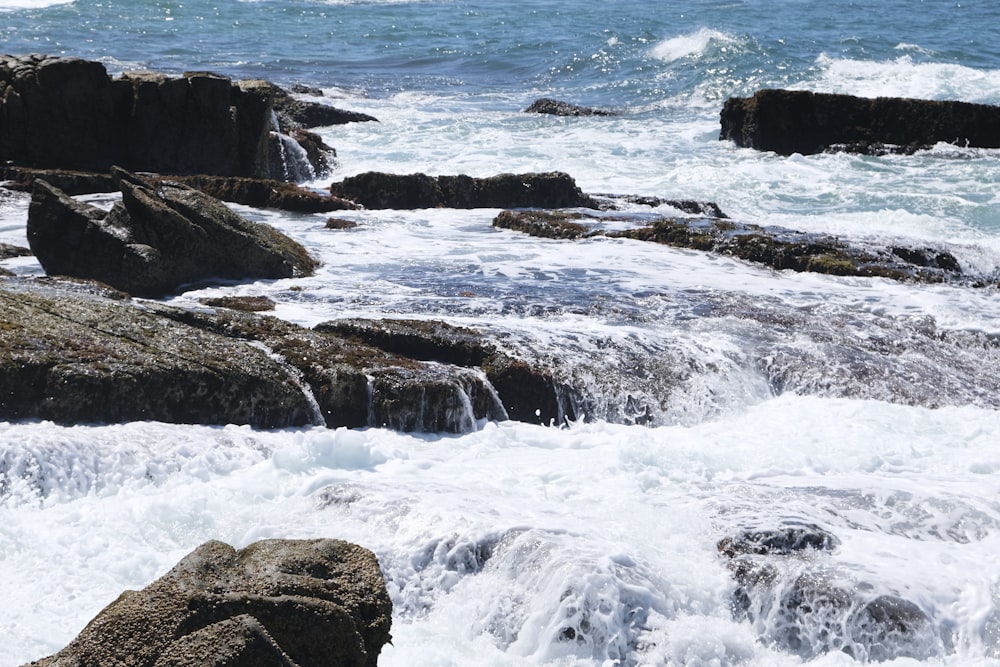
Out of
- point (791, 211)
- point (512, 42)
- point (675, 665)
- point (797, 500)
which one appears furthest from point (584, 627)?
point (512, 42)

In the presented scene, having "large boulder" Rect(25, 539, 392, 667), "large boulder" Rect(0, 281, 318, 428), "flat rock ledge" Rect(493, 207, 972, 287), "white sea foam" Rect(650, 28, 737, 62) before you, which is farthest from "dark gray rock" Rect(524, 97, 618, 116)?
"large boulder" Rect(25, 539, 392, 667)

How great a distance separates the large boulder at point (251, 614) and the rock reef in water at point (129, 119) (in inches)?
518

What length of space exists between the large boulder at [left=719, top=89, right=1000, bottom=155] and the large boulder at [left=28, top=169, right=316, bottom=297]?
1332 cm

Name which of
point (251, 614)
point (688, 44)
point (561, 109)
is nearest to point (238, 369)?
point (251, 614)

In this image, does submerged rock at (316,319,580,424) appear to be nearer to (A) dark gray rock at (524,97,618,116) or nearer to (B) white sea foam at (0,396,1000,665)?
(B) white sea foam at (0,396,1000,665)

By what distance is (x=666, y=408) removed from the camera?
30.3 ft

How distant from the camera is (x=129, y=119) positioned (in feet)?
56.4

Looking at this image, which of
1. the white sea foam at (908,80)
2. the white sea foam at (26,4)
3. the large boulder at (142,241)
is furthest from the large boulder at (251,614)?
the white sea foam at (26,4)

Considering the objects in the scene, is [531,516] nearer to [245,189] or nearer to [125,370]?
[125,370]

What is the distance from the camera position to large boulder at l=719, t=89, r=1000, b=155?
2195cm

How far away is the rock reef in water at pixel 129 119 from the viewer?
16.6m

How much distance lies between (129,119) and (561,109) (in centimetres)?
1198

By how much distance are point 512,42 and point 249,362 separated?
3067cm

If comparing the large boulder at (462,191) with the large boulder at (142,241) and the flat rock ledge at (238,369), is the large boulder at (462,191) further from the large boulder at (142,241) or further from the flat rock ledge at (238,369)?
the flat rock ledge at (238,369)
